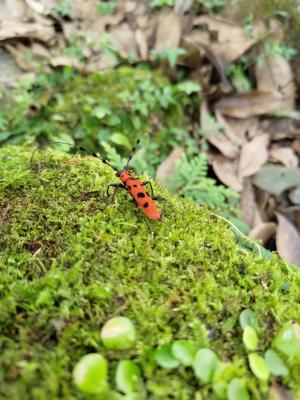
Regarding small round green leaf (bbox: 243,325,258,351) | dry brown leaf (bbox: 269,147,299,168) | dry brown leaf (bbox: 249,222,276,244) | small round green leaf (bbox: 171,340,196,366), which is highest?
small round green leaf (bbox: 171,340,196,366)

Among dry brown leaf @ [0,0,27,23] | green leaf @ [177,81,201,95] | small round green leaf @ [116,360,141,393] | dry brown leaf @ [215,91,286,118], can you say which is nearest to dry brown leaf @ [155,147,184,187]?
green leaf @ [177,81,201,95]

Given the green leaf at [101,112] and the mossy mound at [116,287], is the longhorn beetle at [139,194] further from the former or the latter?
the green leaf at [101,112]

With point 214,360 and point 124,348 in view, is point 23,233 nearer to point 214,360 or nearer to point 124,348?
point 124,348

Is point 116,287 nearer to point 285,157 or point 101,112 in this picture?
point 101,112

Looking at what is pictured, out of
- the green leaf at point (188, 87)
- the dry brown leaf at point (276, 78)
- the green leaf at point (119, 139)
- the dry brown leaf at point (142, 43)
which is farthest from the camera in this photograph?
the dry brown leaf at point (276, 78)

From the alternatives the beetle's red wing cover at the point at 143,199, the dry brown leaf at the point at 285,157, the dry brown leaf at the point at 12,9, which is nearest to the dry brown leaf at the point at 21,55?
the dry brown leaf at the point at 12,9

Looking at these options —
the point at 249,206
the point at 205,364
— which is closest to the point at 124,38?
the point at 249,206

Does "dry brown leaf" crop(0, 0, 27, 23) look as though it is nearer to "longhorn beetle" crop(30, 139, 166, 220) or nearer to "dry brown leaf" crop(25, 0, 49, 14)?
"dry brown leaf" crop(25, 0, 49, 14)
